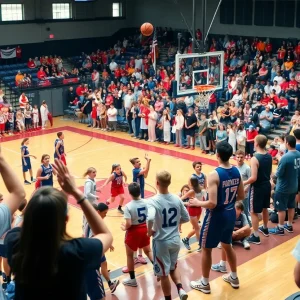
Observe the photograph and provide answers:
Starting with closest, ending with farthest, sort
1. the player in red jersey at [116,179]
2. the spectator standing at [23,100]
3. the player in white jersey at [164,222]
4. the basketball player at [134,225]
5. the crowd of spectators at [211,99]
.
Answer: the player in white jersey at [164,222]
the basketball player at [134,225]
the player in red jersey at [116,179]
the crowd of spectators at [211,99]
the spectator standing at [23,100]

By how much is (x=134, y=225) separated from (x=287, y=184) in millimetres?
3094

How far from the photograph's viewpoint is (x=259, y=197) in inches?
349

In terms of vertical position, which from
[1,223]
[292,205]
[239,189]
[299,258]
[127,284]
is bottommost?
[127,284]

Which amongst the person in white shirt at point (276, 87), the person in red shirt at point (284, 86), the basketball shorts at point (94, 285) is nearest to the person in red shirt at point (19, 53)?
the person in white shirt at point (276, 87)

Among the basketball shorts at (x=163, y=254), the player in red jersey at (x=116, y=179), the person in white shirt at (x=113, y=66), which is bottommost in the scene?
the player in red jersey at (x=116, y=179)

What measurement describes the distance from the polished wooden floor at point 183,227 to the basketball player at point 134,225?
47 centimetres

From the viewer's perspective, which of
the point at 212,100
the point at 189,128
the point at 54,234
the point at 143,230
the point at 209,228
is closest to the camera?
the point at 54,234

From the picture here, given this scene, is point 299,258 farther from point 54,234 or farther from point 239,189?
point 239,189

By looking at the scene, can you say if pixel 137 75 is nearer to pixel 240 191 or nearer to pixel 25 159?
pixel 25 159

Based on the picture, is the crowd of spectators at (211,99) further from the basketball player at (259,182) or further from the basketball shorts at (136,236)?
the basketball shorts at (136,236)

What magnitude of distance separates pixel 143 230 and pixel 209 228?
1.13 meters

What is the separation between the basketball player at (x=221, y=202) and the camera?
659 cm

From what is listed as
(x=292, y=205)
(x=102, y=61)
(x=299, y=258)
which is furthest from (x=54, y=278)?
(x=102, y=61)

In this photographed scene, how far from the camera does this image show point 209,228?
6.78 metres
